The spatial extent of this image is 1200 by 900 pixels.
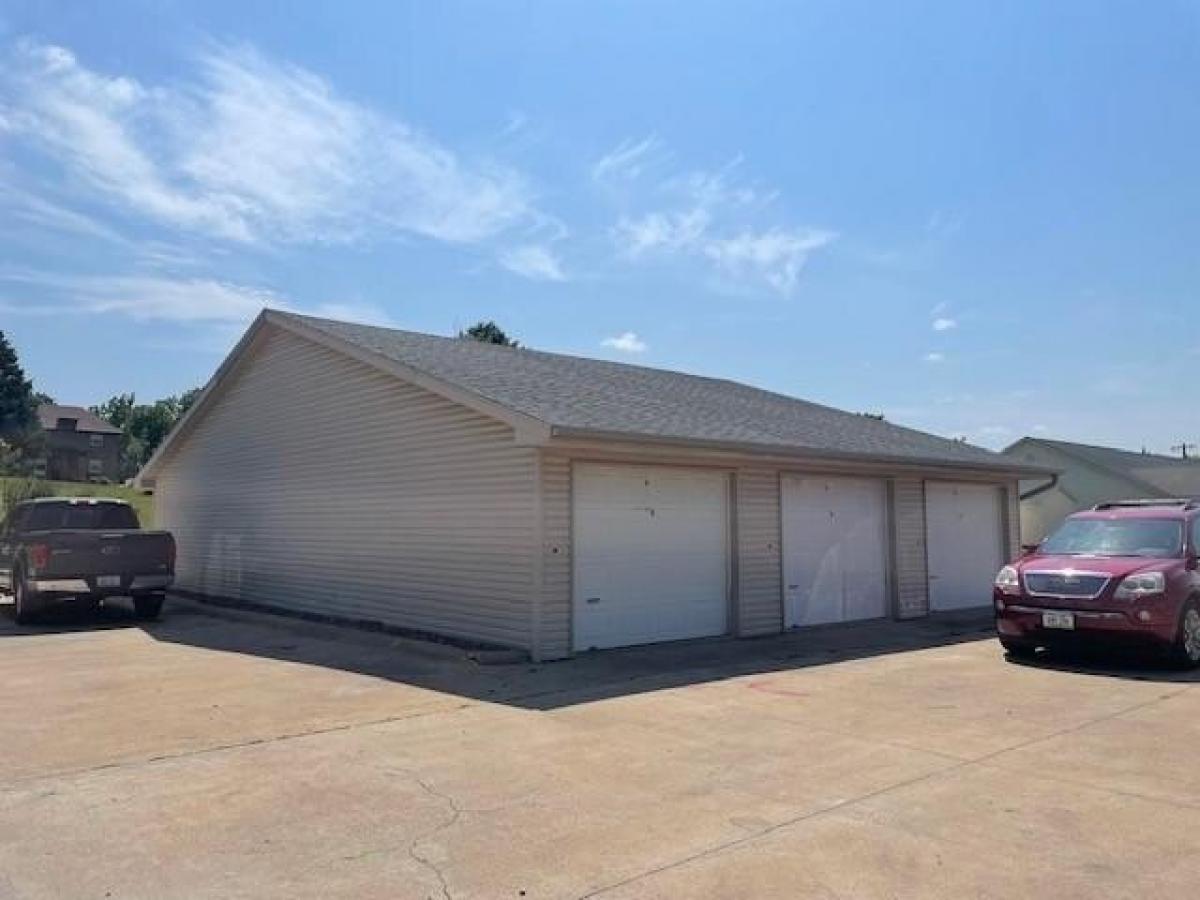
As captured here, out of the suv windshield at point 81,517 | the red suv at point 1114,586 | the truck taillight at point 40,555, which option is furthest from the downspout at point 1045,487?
the truck taillight at point 40,555

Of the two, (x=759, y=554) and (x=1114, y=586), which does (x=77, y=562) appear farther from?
(x=1114, y=586)

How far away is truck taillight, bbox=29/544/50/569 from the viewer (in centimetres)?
1375

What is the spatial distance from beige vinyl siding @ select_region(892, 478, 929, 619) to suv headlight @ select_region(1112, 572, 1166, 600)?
17.6ft

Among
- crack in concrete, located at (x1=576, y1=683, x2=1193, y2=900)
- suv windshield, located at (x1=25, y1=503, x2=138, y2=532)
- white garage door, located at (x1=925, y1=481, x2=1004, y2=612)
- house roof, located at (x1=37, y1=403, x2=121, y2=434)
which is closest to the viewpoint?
crack in concrete, located at (x1=576, y1=683, x2=1193, y2=900)

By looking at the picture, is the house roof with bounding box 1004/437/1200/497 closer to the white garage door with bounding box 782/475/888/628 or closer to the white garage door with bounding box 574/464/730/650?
the white garage door with bounding box 782/475/888/628

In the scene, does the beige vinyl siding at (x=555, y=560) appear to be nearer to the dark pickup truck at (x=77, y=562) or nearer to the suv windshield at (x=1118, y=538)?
the suv windshield at (x=1118, y=538)

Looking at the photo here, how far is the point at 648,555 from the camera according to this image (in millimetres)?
11609

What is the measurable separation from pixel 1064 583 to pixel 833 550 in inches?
167

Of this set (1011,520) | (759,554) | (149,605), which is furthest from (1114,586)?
(149,605)

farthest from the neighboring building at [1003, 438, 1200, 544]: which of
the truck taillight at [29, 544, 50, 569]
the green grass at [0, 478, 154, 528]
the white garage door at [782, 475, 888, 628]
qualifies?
the green grass at [0, 478, 154, 528]

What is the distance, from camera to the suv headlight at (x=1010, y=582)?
35.2 feet

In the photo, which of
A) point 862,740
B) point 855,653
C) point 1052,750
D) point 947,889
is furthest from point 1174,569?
point 947,889

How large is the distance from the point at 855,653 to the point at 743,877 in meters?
7.52

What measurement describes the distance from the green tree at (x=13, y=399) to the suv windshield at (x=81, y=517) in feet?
223
